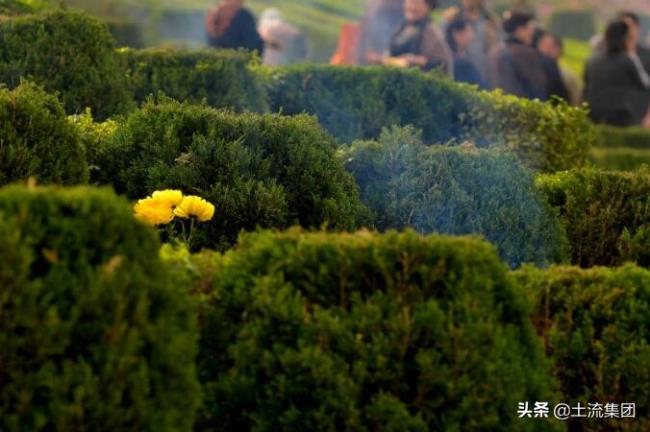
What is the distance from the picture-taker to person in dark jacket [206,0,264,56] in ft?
68.1

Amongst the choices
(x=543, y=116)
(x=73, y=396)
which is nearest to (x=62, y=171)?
(x=73, y=396)

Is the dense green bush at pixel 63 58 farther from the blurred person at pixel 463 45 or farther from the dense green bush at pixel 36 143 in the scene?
the blurred person at pixel 463 45

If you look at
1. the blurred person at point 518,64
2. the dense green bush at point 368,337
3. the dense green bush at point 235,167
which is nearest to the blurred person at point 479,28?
the blurred person at point 518,64

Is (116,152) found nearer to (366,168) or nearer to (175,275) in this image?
(366,168)

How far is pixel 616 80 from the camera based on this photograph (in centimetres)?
2478

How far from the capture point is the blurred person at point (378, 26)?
22.5 meters

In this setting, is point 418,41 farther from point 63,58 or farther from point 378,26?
point 63,58

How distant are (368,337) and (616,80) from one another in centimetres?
1960

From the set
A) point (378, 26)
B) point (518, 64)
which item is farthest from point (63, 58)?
point (518, 64)

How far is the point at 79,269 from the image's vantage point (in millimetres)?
5207

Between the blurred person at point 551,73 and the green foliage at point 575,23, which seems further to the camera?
the green foliage at point 575,23

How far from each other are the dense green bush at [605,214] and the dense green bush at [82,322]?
412 centimetres

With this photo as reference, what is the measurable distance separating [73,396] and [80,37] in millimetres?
6684

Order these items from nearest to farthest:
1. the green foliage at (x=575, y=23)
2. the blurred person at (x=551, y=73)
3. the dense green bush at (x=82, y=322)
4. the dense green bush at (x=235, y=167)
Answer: the dense green bush at (x=82, y=322), the dense green bush at (x=235, y=167), the blurred person at (x=551, y=73), the green foliage at (x=575, y=23)
